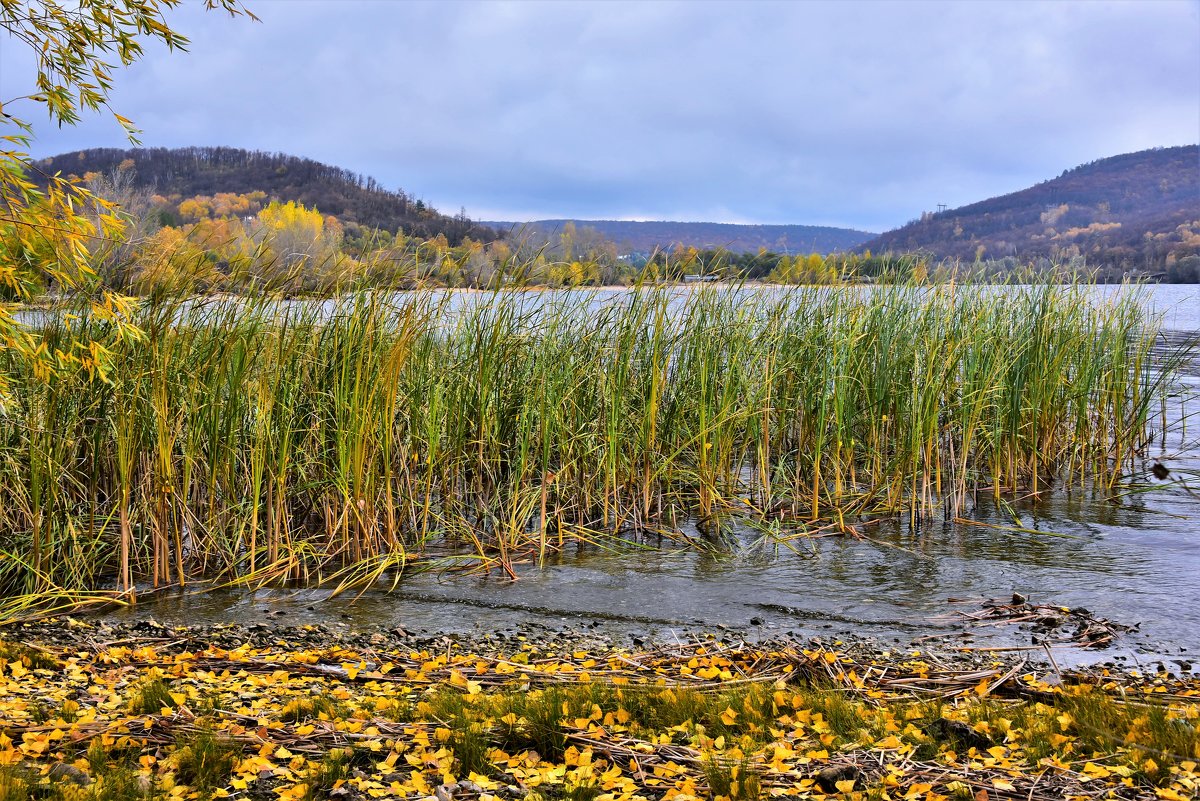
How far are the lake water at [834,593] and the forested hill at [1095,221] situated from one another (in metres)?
19.7

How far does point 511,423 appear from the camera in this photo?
6848 millimetres

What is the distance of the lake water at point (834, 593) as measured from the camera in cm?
526

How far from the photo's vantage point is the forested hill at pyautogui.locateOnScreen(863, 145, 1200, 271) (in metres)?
38.5

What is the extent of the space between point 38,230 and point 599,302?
3870 millimetres

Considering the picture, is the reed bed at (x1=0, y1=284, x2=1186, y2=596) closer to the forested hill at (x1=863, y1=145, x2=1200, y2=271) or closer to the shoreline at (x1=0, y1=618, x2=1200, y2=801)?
the shoreline at (x1=0, y1=618, x2=1200, y2=801)

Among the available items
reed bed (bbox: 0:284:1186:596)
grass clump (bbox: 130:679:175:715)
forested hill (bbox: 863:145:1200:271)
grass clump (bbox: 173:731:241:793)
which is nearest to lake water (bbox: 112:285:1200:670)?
reed bed (bbox: 0:284:1186:596)

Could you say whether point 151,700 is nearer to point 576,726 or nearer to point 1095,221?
point 576,726

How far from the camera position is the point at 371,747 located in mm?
3094

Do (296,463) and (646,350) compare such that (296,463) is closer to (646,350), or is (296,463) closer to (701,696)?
(646,350)

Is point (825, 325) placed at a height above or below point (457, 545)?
above

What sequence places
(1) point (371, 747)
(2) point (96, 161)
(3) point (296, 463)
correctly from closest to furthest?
(1) point (371, 747) → (3) point (296, 463) → (2) point (96, 161)

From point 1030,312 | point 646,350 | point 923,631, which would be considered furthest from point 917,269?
point 923,631

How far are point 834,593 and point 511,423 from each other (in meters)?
2.69

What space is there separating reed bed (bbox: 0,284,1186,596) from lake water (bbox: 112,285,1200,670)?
265mm
